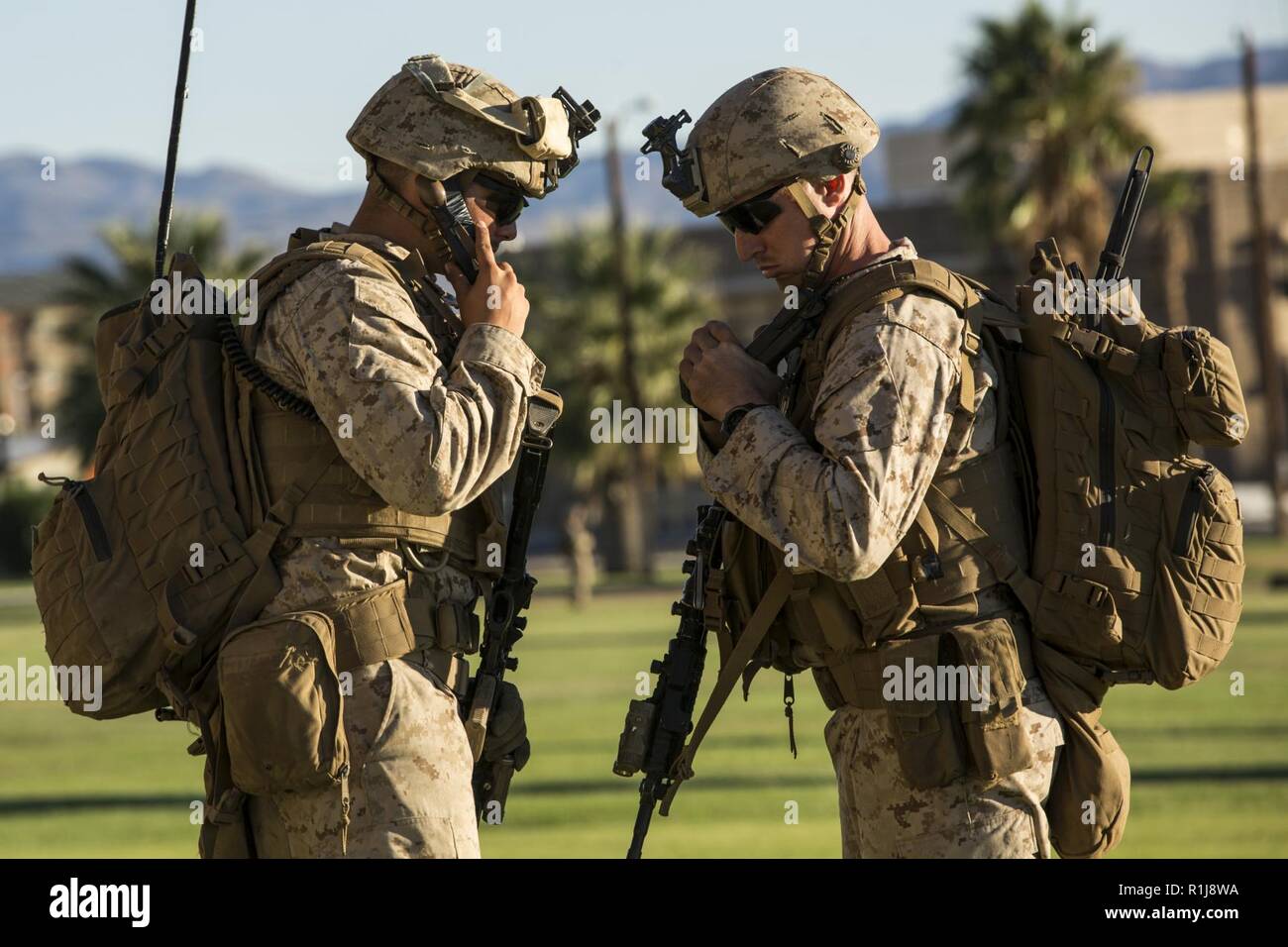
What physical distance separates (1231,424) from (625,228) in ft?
145

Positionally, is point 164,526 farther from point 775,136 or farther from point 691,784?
point 691,784

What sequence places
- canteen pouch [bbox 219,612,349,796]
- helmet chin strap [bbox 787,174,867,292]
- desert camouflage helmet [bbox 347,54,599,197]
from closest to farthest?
canteen pouch [bbox 219,612,349,796]
helmet chin strap [bbox 787,174,867,292]
desert camouflage helmet [bbox 347,54,599,197]

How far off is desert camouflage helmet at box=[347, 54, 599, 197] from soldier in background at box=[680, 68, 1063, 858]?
43 centimetres

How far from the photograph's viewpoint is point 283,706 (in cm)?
441

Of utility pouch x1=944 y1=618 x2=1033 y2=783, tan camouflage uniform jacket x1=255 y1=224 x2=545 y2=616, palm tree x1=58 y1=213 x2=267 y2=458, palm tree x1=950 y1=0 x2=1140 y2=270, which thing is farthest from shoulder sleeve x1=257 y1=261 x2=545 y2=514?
palm tree x1=58 y1=213 x2=267 y2=458

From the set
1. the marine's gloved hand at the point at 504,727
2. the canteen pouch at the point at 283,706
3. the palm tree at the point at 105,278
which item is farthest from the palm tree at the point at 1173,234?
the canteen pouch at the point at 283,706

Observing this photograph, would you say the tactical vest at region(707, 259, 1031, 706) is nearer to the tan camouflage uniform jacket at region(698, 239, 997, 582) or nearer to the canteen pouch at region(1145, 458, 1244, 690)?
the tan camouflage uniform jacket at region(698, 239, 997, 582)

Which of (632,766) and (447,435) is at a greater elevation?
(447,435)

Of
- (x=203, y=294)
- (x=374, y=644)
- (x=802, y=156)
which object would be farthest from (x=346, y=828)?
(x=802, y=156)

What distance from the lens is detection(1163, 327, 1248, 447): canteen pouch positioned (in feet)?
15.2

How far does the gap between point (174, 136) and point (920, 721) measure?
8.73 ft

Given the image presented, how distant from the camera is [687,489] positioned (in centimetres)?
6216

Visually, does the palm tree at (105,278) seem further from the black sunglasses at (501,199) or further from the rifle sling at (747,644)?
the rifle sling at (747,644)
